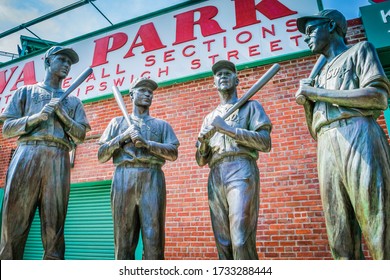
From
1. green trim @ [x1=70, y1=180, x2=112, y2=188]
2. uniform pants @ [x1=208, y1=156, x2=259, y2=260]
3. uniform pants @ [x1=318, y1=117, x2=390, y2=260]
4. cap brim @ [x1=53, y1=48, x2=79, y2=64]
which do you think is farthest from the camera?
green trim @ [x1=70, y1=180, x2=112, y2=188]

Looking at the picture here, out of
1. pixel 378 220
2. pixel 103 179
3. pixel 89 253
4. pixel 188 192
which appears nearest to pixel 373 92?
pixel 378 220

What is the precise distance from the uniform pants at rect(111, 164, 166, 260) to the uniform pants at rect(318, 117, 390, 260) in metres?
1.28

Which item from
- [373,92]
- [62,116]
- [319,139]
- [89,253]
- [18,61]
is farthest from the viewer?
[18,61]

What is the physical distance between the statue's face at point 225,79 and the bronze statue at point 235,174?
93mm

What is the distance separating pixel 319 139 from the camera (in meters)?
2.24

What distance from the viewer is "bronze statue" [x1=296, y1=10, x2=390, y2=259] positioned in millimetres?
1849

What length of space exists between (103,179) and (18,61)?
13.5 feet

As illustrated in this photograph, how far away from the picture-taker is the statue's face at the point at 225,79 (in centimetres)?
281

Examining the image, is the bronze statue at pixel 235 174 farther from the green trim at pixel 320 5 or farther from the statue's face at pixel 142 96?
the green trim at pixel 320 5

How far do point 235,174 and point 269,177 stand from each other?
212cm

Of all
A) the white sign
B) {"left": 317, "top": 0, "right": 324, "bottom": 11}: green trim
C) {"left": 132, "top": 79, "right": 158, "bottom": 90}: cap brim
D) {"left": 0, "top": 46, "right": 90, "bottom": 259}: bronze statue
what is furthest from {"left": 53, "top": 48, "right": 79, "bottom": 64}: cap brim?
{"left": 317, "top": 0, "right": 324, "bottom": 11}: green trim

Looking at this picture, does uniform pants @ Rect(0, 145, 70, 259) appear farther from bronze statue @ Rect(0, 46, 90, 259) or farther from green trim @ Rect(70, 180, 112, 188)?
green trim @ Rect(70, 180, 112, 188)

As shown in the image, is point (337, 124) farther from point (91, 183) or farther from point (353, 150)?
point (91, 183)
